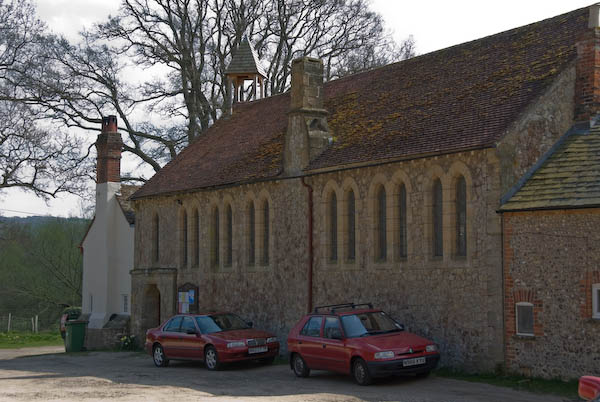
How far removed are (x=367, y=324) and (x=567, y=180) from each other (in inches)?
211

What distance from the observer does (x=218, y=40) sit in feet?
135

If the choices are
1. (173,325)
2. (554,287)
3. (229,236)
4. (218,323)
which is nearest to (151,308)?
(229,236)

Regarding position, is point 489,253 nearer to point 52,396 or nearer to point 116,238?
point 52,396

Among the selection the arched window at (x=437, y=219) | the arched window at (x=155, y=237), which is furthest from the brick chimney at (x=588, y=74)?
the arched window at (x=155, y=237)

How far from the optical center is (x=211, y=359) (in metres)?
21.5

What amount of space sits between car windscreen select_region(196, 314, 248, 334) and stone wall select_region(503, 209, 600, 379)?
25.6 ft

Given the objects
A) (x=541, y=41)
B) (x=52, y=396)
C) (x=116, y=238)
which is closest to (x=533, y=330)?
(x=541, y=41)

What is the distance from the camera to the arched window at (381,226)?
2195 centimetres

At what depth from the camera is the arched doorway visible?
32156 mm

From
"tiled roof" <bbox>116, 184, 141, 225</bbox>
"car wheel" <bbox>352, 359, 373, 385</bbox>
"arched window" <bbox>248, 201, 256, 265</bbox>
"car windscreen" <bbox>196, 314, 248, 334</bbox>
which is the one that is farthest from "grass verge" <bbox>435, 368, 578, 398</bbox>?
"tiled roof" <bbox>116, 184, 141, 225</bbox>

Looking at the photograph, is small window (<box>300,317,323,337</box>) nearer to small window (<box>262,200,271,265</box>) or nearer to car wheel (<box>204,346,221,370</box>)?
car wheel (<box>204,346,221,370</box>)

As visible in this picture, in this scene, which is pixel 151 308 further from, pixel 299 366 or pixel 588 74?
pixel 588 74

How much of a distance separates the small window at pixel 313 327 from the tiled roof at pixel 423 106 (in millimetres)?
4704

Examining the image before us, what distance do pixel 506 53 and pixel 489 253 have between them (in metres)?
6.61
